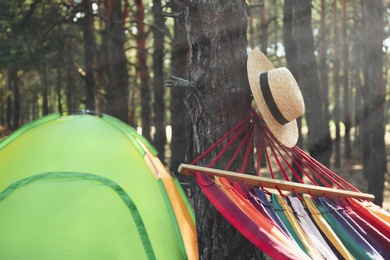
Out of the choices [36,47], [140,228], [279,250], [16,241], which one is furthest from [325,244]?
[36,47]

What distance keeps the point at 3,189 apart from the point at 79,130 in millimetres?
883

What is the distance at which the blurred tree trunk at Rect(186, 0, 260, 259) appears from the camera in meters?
3.38

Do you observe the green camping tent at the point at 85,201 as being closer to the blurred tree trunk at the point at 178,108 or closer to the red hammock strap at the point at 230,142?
the red hammock strap at the point at 230,142

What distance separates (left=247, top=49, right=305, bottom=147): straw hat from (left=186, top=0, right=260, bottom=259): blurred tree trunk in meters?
0.10

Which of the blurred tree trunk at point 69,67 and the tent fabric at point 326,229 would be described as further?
the blurred tree trunk at point 69,67

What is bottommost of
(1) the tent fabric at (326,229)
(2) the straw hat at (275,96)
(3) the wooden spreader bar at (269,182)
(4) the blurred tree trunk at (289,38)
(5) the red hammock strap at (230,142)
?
(1) the tent fabric at (326,229)

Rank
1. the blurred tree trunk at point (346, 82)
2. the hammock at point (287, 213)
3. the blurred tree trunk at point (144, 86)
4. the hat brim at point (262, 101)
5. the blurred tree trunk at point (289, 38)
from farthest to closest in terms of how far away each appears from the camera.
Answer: the blurred tree trunk at point (346, 82), the blurred tree trunk at point (144, 86), the blurred tree trunk at point (289, 38), the hat brim at point (262, 101), the hammock at point (287, 213)

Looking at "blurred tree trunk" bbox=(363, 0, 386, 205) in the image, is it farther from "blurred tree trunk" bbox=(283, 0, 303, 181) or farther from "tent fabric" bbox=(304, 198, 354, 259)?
"tent fabric" bbox=(304, 198, 354, 259)

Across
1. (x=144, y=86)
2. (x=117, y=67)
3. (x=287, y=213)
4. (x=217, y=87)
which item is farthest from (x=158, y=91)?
(x=287, y=213)

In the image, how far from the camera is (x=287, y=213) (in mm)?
3059

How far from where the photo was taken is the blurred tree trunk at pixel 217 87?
133 inches

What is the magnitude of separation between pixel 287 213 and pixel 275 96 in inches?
33.5

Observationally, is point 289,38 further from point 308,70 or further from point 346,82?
point 346,82

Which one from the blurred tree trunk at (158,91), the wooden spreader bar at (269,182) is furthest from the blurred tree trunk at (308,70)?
the blurred tree trunk at (158,91)
